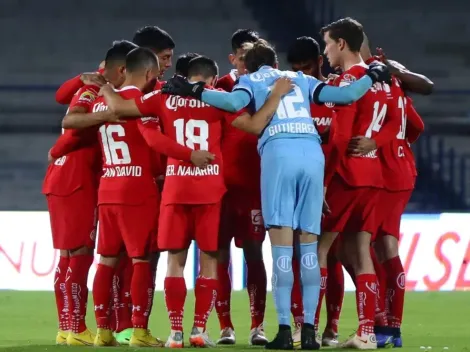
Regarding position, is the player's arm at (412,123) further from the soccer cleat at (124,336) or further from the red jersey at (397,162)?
the soccer cleat at (124,336)

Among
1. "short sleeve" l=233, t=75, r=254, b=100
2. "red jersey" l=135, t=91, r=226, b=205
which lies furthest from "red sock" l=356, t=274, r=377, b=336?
"short sleeve" l=233, t=75, r=254, b=100

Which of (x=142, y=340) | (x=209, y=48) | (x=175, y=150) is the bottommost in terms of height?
(x=142, y=340)

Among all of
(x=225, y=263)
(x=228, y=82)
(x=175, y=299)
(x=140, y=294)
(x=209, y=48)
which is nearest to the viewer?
(x=175, y=299)

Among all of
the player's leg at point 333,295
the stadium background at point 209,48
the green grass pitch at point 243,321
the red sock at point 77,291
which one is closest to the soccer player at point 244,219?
the green grass pitch at point 243,321

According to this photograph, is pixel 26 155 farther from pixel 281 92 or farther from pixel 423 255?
pixel 281 92

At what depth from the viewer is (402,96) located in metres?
6.04

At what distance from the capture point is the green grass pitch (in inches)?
247

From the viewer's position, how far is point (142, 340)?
5.79 meters

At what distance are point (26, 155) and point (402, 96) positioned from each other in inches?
379

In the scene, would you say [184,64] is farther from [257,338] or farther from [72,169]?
[257,338]

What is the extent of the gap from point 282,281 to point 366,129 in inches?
40.2

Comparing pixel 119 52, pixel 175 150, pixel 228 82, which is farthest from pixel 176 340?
pixel 228 82

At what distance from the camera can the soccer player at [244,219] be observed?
6242mm

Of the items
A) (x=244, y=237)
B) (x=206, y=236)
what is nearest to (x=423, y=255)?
(x=244, y=237)
